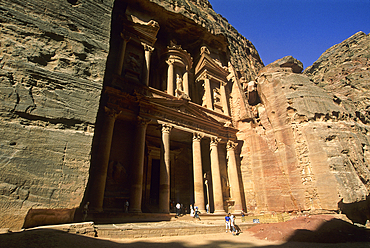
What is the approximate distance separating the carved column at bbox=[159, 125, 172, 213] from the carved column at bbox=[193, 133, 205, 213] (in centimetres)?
238

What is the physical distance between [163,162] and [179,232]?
5053 mm

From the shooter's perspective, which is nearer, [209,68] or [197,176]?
[197,176]

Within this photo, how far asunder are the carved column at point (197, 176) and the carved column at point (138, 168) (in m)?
4.24

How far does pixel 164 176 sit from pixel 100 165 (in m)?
4.03

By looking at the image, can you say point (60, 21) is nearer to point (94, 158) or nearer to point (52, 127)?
point (52, 127)

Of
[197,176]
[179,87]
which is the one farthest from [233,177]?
[179,87]

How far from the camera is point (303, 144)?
14.9 meters

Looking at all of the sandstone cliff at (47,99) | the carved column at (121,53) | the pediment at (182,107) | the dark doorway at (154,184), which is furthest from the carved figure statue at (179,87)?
the sandstone cliff at (47,99)

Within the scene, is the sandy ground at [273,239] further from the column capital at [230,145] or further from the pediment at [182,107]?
the pediment at [182,107]

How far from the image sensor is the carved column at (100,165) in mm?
10258

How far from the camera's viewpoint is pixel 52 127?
13.3 feet

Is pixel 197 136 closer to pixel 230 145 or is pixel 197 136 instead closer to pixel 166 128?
pixel 166 128

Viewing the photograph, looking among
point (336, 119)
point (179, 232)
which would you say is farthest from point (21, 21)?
point (336, 119)

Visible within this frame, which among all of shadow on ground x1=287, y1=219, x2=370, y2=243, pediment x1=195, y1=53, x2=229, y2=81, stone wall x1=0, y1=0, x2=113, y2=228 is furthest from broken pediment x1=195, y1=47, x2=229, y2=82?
stone wall x1=0, y1=0, x2=113, y2=228
